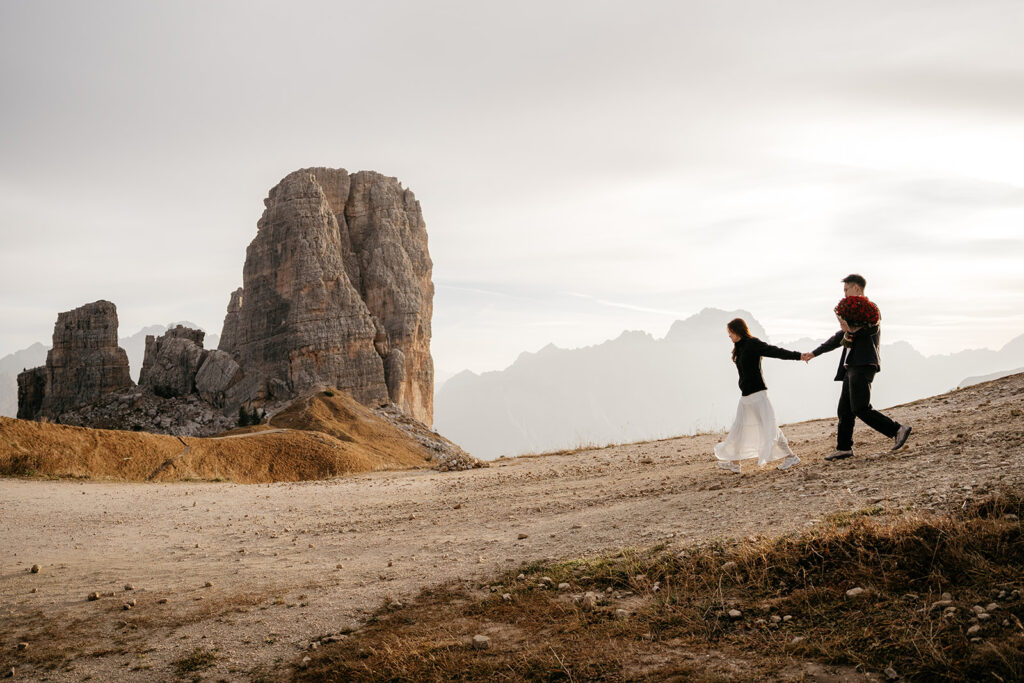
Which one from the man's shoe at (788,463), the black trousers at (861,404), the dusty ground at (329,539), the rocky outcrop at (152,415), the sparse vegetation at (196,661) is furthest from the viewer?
the rocky outcrop at (152,415)

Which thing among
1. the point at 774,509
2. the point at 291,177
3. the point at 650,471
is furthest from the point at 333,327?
the point at 774,509

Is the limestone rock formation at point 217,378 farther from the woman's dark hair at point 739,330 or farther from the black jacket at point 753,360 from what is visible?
the black jacket at point 753,360

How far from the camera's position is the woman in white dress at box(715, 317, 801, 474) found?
10227 mm

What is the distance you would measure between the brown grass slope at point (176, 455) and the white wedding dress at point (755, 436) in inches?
717

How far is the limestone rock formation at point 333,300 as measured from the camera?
7006cm

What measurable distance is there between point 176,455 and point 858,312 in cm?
2287

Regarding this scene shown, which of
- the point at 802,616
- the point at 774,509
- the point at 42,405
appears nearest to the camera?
the point at 802,616

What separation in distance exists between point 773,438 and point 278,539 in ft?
25.7

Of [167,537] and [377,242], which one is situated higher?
[377,242]

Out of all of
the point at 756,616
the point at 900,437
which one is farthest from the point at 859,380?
the point at 756,616

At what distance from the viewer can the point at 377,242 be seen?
266 ft

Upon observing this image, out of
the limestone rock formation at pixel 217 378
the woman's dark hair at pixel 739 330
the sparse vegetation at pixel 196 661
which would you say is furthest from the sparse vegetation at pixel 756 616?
the limestone rock formation at pixel 217 378

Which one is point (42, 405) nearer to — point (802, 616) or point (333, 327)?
point (333, 327)

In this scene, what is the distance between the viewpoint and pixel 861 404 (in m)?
9.28
